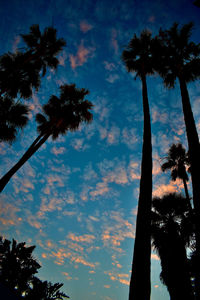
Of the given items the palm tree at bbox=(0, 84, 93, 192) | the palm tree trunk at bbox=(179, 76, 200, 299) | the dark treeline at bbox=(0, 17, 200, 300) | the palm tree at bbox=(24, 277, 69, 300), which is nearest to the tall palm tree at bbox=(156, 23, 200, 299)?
the dark treeline at bbox=(0, 17, 200, 300)

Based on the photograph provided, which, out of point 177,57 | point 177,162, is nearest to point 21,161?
point 177,57

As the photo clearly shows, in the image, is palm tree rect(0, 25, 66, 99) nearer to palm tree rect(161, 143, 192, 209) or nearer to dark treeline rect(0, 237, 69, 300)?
dark treeline rect(0, 237, 69, 300)

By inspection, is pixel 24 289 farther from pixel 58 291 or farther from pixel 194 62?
pixel 194 62

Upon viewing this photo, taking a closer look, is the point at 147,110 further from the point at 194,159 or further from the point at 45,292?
the point at 45,292

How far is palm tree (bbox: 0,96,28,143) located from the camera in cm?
1055

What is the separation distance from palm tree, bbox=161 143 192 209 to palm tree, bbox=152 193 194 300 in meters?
6.68

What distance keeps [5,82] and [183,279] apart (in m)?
15.5

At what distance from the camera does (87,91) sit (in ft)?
49.0

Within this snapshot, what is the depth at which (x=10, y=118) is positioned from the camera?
35.0 feet

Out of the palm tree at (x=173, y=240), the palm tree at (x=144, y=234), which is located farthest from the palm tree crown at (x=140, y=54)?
the palm tree at (x=173, y=240)

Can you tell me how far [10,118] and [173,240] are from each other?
13.1 metres

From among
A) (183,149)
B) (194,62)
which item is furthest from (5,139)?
(183,149)

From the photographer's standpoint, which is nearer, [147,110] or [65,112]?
[147,110]

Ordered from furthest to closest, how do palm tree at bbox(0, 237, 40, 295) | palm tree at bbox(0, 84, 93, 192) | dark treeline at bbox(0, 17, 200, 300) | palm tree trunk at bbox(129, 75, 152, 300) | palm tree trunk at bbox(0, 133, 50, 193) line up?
palm tree at bbox(0, 84, 93, 192) < palm tree at bbox(0, 237, 40, 295) < palm tree trunk at bbox(0, 133, 50, 193) < dark treeline at bbox(0, 17, 200, 300) < palm tree trunk at bbox(129, 75, 152, 300)
